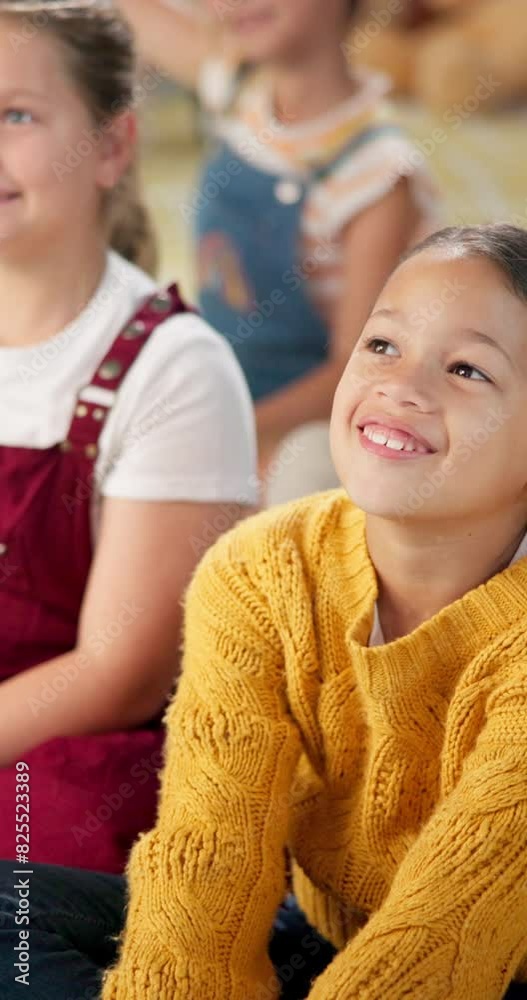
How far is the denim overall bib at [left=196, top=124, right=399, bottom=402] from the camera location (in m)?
1.73

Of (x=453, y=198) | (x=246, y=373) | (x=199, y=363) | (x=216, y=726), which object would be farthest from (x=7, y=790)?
(x=453, y=198)

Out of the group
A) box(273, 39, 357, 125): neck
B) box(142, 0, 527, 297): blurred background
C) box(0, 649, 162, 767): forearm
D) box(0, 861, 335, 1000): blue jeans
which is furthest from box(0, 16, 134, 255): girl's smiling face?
box(142, 0, 527, 297): blurred background

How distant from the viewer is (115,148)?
4.00ft

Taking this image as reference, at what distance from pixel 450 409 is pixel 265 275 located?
921 mm

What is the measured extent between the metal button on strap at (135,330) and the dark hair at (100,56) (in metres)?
0.14

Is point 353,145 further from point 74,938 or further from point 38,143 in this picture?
point 74,938

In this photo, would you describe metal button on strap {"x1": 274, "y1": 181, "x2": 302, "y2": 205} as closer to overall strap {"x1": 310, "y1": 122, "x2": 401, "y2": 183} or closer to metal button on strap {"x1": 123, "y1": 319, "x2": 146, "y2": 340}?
overall strap {"x1": 310, "y1": 122, "x2": 401, "y2": 183}

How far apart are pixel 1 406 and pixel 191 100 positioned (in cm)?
313

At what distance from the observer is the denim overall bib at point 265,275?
1732 millimetres

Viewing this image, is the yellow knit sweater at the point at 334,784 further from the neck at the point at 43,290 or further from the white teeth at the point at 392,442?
the neck at the point at 43,290

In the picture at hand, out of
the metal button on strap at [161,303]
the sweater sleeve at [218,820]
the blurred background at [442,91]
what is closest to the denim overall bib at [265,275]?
the metal button on strap at [161,303]

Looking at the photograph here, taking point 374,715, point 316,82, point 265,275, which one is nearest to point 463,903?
point 374,715

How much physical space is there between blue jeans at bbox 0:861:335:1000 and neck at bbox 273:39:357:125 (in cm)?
103

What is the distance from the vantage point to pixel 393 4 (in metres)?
3.92
